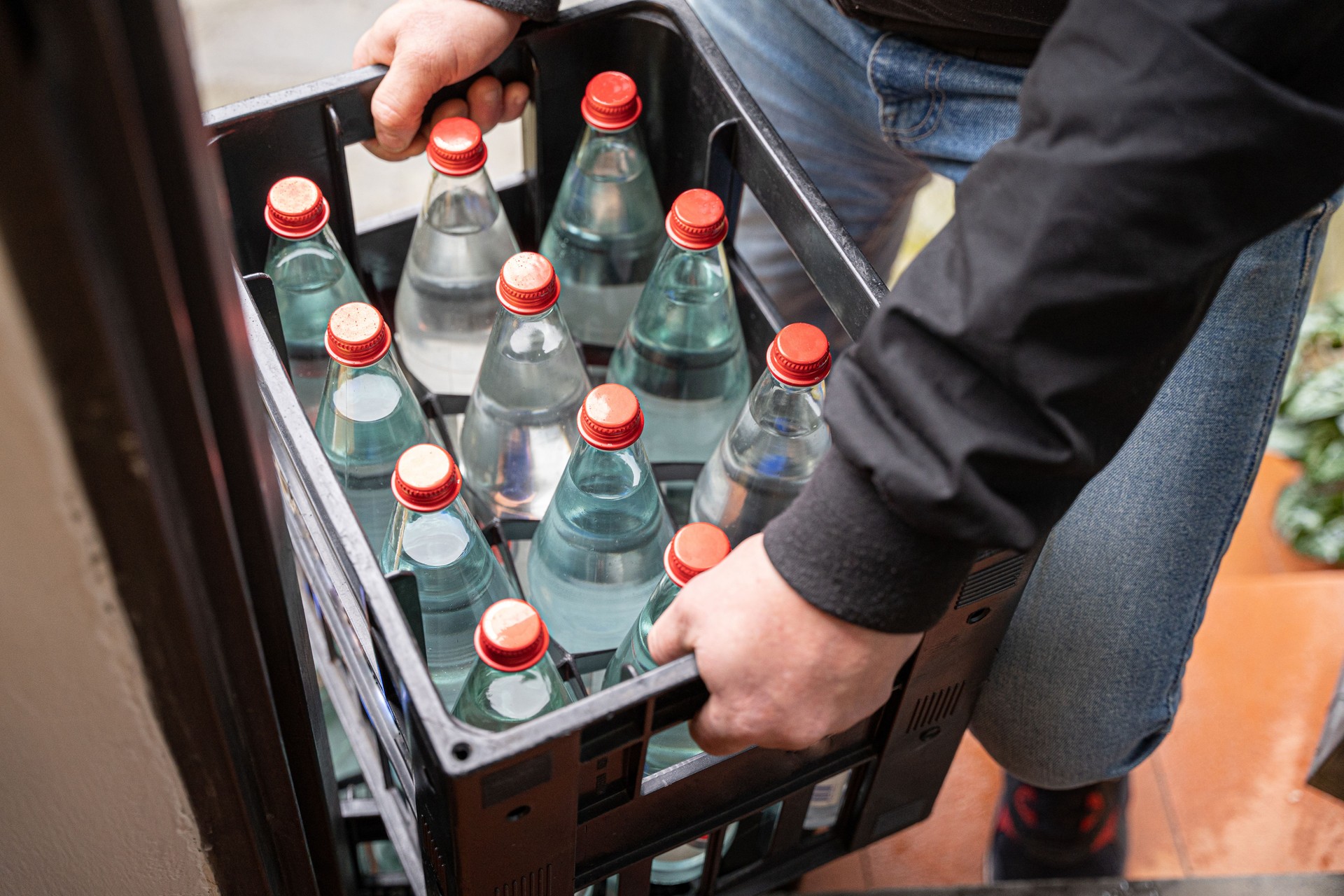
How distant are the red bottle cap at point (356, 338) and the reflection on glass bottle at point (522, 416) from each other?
0.30 ft

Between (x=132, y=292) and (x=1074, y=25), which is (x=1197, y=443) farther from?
(x=132, y=292)

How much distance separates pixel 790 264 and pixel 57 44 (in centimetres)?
95

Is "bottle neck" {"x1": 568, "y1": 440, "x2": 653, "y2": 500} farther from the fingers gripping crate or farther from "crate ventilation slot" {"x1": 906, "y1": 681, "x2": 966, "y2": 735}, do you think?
"crate ventilation slot" {"x1": 906, "y1": 681, "x2": 966, "y2": 735}

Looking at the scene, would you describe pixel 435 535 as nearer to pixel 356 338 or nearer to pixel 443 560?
pixel 443 560

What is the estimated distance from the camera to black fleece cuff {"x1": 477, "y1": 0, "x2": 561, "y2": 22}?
0.82 meters

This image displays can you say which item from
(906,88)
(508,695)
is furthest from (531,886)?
(906,88)

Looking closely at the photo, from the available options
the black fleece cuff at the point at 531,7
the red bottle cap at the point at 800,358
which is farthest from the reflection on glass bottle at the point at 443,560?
the black fleece cuff at the point at 531,7

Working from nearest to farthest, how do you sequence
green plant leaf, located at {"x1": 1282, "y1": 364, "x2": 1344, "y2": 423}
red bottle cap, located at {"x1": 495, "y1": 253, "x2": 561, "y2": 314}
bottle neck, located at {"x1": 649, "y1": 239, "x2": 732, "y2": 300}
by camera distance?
red bottle cap, located at {"x1": 495, "y1": 253, "x2": 561, "y2": 314} < bottle neck, located at {"x1": 649, "y1": 239, "x2": 732, "y2": 300} < green plant leaf, located at {"x1": 1282, "y1": 364, "x2": 1344, "y2": 423}

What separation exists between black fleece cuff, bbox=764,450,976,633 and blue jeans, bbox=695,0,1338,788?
326 millimetres

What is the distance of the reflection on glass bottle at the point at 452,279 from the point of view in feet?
2.75

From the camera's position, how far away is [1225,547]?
86 centimetres

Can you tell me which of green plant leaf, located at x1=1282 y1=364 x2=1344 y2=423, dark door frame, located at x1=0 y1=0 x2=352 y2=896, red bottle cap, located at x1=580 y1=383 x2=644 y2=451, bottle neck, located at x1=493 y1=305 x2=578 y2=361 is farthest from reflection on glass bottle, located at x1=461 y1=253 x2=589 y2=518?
Result: green plant leaf, located at x1=1282 y1=364 x2=1344 y2=423

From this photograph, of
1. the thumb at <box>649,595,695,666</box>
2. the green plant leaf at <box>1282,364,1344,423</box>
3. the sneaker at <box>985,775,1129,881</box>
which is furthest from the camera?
the green plant leaf at <box>1282,364,1344,423</box>

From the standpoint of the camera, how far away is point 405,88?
2.64ft
